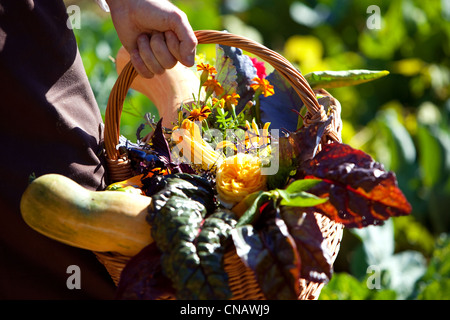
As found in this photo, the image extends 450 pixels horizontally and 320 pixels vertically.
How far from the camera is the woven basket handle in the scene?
1.13 metres

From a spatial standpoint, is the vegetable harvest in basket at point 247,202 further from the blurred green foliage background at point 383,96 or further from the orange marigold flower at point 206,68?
the blurred green foliage background at point 383,96

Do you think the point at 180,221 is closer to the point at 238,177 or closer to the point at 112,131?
the point at 238,177

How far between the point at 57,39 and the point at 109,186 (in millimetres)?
348

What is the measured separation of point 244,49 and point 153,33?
21cm

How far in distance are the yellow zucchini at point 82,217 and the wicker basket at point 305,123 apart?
0.23ft

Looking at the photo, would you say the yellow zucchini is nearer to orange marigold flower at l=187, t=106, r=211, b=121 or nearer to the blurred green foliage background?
orange marigold flower at l=187, t=106, r=211, b=121

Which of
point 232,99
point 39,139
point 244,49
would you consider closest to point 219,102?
point 232,99

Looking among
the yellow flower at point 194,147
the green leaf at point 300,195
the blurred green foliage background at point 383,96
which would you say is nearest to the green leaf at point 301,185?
the green leaf at point 300,195

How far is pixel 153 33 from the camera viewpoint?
1.18 m

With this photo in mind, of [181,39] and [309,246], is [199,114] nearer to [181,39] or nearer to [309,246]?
[181,39]

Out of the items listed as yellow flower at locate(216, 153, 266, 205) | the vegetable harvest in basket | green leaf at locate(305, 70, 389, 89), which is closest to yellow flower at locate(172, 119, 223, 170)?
the vegetable harvest in basket

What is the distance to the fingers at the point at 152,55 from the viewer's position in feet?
3.82

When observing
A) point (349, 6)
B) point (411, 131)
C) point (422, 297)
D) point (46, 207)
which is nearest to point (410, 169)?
point (411, 131)

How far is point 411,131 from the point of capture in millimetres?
3180
